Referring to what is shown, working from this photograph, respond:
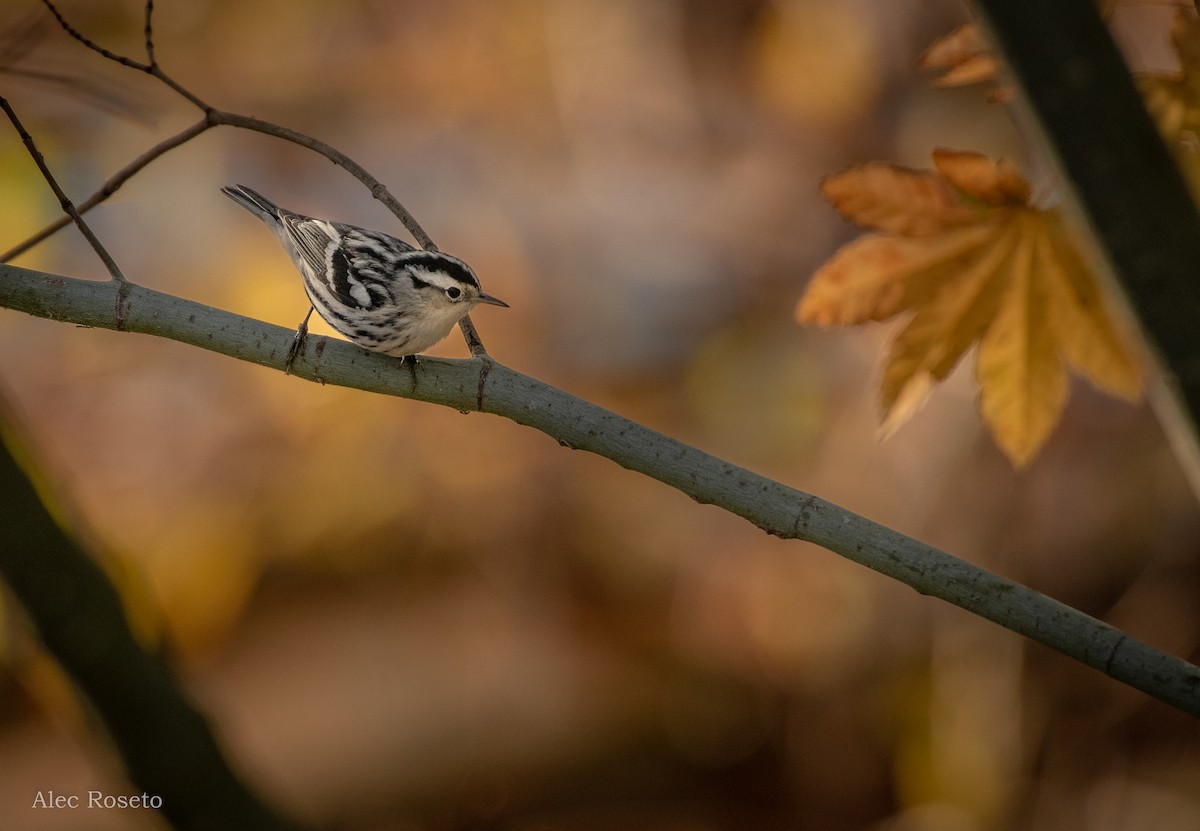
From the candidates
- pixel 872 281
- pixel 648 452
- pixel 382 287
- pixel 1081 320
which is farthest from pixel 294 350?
pixel 1081 320

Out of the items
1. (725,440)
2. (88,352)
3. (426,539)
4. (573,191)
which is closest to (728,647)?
(725,440)

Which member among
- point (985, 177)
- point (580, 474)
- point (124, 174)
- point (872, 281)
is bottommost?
point (872, 281)

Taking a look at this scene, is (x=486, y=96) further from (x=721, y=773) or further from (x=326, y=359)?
(x=326, y=359)

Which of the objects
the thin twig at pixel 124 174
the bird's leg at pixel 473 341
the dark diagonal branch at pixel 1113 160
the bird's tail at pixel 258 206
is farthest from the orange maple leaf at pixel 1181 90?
the bird's tail at pixel 258 206

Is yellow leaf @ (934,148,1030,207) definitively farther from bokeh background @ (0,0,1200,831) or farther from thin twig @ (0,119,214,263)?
bokeh background @ (0,0,1200,831)

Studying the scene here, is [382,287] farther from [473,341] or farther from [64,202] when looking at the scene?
[64,202]

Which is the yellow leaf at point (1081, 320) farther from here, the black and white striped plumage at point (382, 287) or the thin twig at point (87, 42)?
the thin twig at point (87, 42)

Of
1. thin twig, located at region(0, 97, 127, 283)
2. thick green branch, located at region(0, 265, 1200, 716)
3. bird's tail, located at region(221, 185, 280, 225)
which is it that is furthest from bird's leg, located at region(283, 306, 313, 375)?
bird's tail, located at region(221, 185, 280, 225)
